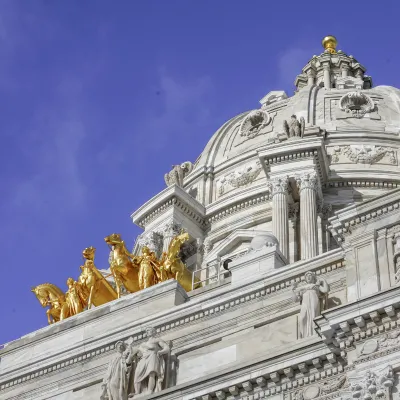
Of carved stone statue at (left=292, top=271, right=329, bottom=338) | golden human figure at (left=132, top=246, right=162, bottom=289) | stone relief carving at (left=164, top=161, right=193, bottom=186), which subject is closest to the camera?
carved stone statue at (left=292, top=271, right=329, bottom=338)

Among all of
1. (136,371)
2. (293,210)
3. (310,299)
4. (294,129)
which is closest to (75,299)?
(136,371)

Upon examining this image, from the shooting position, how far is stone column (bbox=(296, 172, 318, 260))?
53188 mm

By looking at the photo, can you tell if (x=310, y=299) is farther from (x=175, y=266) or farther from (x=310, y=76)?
(x=310, y=76)

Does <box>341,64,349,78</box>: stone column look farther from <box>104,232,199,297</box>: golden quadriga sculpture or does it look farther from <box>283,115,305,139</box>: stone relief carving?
<box>104,232,199,297</box>: golden quadriga sculpture

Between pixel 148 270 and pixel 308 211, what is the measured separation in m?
14.5

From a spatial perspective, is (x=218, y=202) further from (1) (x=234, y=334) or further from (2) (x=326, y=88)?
(1) (x=234, y=334)

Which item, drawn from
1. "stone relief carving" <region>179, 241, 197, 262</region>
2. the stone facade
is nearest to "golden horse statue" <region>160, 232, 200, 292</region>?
the stone facade

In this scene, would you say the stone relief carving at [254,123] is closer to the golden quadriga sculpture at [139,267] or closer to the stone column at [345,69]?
the stone column at [345,69]

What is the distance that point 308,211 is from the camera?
54.5m

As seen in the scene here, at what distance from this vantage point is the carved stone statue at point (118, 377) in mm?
31672

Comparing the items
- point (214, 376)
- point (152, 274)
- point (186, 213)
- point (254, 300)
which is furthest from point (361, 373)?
point (186, 213)

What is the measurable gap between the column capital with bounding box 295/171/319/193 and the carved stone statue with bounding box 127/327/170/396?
76.3ft

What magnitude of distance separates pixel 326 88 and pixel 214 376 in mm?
39616

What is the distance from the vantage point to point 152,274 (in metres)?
41.6
